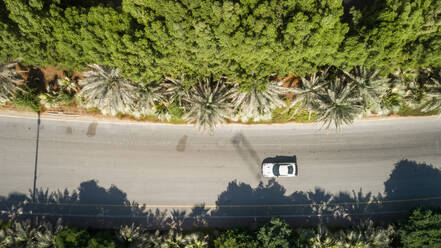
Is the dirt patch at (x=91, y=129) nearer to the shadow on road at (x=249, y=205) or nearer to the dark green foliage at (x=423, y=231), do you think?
the shadow on road at (x=249, y=205)

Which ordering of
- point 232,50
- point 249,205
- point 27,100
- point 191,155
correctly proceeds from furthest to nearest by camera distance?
point 191,155, point 249,205, point 27,100, point 232,50

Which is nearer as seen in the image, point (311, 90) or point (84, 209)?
point (311, 90)

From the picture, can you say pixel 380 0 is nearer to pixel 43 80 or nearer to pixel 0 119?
pixel 43 80

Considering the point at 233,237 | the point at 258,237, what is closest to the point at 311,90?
the point at 258,237

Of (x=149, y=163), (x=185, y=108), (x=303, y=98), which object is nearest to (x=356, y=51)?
(x=303, y=98)

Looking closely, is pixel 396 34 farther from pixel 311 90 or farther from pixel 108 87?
pixel 108 87

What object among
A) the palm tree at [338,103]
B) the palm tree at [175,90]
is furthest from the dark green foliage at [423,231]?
the palm tree at [175,90]
